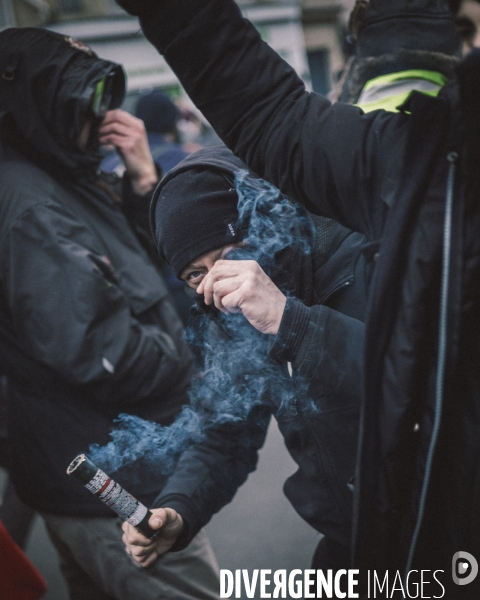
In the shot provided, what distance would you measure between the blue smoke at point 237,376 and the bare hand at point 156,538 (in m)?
0.32

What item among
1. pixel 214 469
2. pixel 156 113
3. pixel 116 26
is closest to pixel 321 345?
pixel 214 469

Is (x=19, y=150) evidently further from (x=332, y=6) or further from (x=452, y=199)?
(x=332, y=6)

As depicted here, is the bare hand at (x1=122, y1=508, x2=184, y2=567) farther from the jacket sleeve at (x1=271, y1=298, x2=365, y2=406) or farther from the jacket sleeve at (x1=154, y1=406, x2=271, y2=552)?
the jacket sleeve at (x1=271, y1=298, x2=365, y2=406)

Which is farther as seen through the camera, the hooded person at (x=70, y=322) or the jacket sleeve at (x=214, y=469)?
the hooded person at (x=70, y=322)

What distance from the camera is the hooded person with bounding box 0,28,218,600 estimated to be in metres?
1.97

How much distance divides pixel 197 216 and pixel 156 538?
3.16 feet

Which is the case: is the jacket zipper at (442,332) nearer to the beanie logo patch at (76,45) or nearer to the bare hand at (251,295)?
the bare hand at (251,295)

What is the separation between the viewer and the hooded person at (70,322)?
1.97 meters

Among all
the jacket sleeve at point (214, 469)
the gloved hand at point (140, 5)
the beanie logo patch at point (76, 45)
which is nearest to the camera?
the gloved hand at point (140, 5)

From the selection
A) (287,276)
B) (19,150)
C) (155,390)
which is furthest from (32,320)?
(287,276)

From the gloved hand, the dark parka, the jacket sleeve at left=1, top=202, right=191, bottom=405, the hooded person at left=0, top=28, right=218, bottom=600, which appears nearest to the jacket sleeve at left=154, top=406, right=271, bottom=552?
the hooded person at left=0, top=28, right=218, bottom=600

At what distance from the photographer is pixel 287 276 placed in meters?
1.59

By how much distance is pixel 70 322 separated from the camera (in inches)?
77.5

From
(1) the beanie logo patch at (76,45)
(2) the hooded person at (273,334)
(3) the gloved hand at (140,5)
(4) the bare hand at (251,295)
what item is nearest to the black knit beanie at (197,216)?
(2) the hooded person at (273,334)
